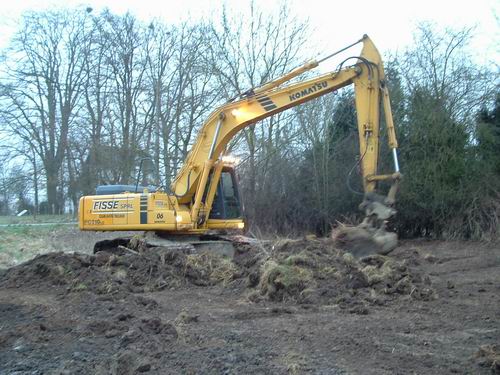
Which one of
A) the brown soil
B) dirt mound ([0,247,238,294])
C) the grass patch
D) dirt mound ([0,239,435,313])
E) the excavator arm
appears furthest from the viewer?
the grass patch

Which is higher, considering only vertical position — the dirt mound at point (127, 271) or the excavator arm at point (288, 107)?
the excavator arm at point (288, 107)

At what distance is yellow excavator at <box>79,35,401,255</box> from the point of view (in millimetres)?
10859

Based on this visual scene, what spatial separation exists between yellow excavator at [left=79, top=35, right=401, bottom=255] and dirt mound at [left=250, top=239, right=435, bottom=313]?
5.41ft

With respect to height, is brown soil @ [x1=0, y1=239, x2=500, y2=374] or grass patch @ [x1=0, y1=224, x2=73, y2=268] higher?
grass patch @ [x1=0, y1=224, x2=73, y2=268]

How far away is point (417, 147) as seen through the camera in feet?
59.8

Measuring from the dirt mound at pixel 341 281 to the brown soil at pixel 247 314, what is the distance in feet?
0.06

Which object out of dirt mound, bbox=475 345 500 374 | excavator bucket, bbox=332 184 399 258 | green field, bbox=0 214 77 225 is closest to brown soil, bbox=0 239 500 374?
dirt mound, bbox=475 345 500 374

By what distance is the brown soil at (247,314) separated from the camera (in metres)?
4.99

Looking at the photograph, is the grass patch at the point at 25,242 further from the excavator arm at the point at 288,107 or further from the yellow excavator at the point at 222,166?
the excavator arm at the point at 288,107

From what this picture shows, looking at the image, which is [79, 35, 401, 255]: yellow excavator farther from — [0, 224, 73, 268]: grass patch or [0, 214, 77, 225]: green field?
[0, 214, 77, 225]: green field

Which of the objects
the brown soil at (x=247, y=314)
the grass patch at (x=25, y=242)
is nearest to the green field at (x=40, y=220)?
the grass patch at (x=25, y=242)

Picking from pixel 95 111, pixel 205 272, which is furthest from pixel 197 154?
pixel 95 111

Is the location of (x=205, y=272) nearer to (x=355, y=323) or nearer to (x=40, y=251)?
(x=355, y=323)

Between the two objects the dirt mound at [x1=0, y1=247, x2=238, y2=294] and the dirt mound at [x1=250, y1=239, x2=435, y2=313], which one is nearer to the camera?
the dirt mound at [x1=250, y1=239, x2=435, y2=313]
